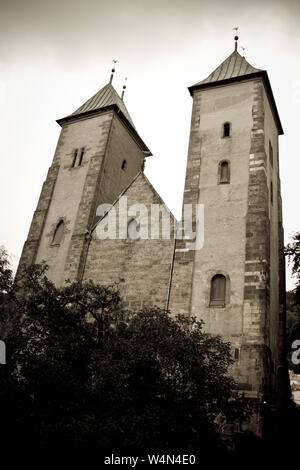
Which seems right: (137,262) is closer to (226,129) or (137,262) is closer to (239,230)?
(239,230)

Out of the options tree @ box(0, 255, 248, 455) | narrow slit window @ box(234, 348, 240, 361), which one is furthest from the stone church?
tree @ box(0, 255, 248, 455)

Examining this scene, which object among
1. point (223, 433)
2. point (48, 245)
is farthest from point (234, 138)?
point (223, 433)

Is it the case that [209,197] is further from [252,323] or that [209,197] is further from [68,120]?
[68,120]

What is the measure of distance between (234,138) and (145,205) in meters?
5.00

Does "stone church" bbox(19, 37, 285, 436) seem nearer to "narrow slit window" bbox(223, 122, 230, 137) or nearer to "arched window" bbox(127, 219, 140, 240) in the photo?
"narrow slit window" bbox(223, 122, 230, 137)

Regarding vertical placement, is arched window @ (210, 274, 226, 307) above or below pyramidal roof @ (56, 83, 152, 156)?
below

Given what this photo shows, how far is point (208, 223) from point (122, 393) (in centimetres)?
986

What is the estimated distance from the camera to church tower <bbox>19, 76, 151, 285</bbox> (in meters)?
20.2

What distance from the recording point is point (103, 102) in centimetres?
2536

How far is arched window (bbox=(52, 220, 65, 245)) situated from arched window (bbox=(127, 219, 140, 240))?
Result: 4.12 metres

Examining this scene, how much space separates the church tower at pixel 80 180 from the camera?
66.1 feet

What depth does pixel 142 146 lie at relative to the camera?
88.8 ft

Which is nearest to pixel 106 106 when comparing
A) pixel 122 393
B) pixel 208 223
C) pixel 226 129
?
pixel 226 129
